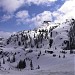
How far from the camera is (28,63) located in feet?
603

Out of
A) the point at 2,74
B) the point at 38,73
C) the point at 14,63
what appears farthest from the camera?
the point at 14,63

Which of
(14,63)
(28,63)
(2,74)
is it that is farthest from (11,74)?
(14,63)

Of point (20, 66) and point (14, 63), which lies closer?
point (20, 66)

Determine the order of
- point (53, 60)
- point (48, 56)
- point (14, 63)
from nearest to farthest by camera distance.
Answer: point (53, 60) → point (48, 56) → point (14, 63)

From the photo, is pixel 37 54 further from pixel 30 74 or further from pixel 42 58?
pixel 30 74

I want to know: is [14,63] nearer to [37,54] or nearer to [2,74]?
[37,54]

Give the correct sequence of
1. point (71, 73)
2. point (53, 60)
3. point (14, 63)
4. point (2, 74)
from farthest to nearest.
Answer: point (14, 63) → point (53, 60) → point (2, 74) → point (71, 73)

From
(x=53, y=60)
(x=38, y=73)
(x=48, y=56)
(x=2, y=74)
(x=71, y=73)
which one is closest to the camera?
(x=71, y=73)

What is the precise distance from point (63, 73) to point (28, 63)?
121 m

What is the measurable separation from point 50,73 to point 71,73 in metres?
7.30

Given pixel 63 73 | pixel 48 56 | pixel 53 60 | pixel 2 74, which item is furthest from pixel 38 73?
pixel 48 56

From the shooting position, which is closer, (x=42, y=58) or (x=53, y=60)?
(x=53, y=60)

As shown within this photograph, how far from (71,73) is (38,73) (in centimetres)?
1157

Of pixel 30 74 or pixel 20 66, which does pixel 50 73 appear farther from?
pixel 20 66
